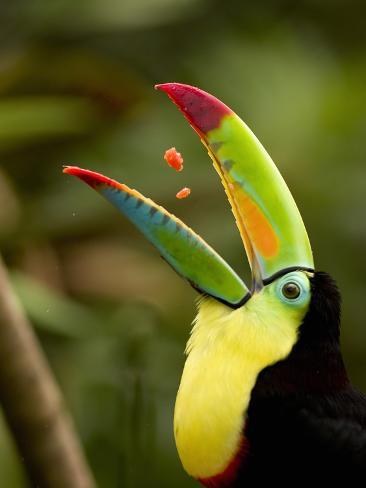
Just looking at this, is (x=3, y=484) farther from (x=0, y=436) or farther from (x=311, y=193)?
(x=311, y=193)

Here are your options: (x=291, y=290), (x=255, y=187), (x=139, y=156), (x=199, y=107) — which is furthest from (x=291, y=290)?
(x=139, y=156)

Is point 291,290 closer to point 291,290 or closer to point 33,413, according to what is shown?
point 291,290

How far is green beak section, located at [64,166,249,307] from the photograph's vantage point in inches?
120

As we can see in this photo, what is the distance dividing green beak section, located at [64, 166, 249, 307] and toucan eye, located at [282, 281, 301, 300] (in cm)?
12

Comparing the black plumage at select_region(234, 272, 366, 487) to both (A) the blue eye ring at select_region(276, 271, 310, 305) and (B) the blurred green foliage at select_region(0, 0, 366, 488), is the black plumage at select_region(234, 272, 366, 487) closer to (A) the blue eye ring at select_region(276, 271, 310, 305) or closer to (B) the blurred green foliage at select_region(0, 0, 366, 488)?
(A) the blue eye ring at select_region(276, 271, 310, 305)

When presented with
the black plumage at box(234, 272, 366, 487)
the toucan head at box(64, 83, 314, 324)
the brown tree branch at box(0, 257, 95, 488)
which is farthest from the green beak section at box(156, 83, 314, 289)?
the brown tree branch at box(0, 257, 95, 488)

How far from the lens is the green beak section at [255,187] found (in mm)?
3027

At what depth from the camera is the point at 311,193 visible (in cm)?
582

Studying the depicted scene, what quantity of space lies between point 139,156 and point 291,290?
295cm

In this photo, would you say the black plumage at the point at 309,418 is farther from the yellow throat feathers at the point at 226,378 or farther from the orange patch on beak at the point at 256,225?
the orange patch on beak at the point at 256,225

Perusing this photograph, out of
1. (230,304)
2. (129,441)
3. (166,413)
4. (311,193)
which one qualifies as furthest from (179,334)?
(230,304)

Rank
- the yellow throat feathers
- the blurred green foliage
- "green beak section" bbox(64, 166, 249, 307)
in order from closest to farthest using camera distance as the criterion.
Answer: the yellow throat feathers
"green beak section" bbox(64, 166, 249, 307)
the blurred green foliage

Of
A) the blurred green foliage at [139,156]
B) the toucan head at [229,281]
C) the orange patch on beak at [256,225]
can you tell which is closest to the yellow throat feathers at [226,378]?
the toucan head at [229,281]

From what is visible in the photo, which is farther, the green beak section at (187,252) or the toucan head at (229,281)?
the green beak section at (187,252)
